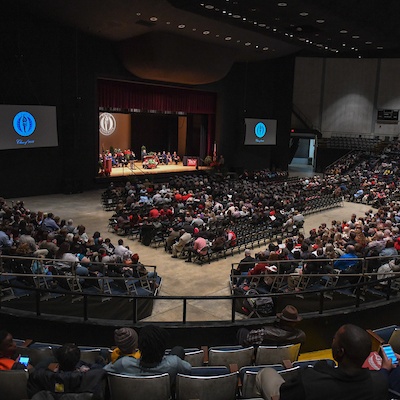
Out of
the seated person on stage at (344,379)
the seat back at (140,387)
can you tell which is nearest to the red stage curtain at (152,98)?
the seat back at (140,387)

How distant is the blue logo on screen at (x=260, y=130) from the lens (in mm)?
29808

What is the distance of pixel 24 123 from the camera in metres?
17.8

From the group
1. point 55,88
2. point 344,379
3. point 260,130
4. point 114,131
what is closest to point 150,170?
point 114,131

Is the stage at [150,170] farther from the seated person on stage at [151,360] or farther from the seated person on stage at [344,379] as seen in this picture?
the seated person on stage at [344,379]

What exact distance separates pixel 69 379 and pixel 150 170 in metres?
23.0

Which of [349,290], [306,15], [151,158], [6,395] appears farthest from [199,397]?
[151,158]

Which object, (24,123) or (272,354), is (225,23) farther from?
(272,354)

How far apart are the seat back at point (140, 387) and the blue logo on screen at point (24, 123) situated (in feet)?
53.0

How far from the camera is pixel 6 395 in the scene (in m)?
3.60

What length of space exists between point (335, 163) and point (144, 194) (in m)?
18.8

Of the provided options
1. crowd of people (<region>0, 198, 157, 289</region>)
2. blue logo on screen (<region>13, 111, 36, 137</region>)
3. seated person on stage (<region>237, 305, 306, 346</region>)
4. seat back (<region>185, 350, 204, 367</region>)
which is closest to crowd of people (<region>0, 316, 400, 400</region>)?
seated person on stage (<region>237, 305, 306, 346</region>)

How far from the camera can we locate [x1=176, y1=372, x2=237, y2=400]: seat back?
3.58m

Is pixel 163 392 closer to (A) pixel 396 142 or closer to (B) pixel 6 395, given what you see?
(B) pixel 6 395

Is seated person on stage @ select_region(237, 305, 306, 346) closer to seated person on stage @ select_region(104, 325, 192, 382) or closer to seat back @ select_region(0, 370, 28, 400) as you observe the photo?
seated person on stage @ select_region(104, 325, 192, 382)
